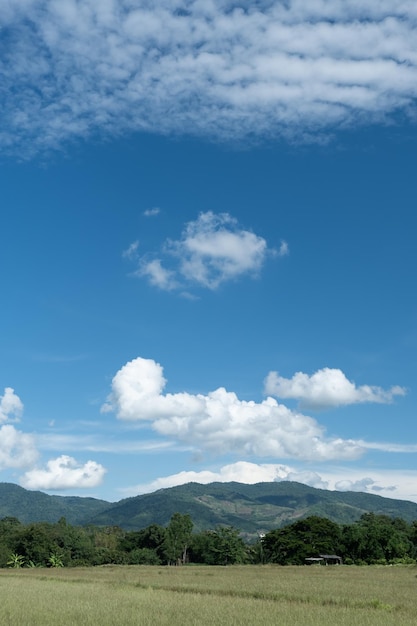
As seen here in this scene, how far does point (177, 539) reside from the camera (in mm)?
114875

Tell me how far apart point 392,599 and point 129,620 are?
48.9 ft

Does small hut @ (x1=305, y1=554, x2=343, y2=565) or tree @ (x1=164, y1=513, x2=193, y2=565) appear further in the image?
tree @ (x1=164, y1=513, x2=193, y2=565)

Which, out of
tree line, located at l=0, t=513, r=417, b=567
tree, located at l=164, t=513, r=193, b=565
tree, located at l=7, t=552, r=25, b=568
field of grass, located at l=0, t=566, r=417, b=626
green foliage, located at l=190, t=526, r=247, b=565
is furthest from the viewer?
tree, located at l=164, t=513, r=193, b=565

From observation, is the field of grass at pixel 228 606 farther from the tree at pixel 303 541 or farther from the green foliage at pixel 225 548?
the green foliage at pixel 225 548

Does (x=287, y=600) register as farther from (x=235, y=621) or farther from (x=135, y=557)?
(x=135, y=557)

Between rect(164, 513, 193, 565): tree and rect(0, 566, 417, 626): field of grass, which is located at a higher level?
rect(164, 513, 193, 565): tree

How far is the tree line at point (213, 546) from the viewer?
93.1 metres

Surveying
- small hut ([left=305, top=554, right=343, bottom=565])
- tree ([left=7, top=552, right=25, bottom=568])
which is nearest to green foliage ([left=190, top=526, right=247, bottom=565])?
small hut ([left=305, top=554, right=343, bottom=565])

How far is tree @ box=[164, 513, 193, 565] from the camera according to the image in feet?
375

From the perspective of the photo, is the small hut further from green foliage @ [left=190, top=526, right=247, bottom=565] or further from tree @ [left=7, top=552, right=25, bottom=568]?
tree @ [left=7, top=552, right=25, bottom=568]

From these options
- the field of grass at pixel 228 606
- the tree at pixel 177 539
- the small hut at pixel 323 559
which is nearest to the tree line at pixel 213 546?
the tree at pixel 177 539

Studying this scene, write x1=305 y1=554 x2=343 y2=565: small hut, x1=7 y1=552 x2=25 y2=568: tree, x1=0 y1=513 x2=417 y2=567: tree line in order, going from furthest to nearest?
x1=7 y1=552 x2=25 y2=568: tree < x1=0 y1=513 x2=417 y2=567: tree line < x1=305 y1=554 x2=343 y2=565: small hut

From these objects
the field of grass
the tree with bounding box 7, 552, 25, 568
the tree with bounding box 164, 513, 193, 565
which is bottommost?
the tree with bounding box 7, 552, 25, 568

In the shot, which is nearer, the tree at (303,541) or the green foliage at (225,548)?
the tree at (303,541)
